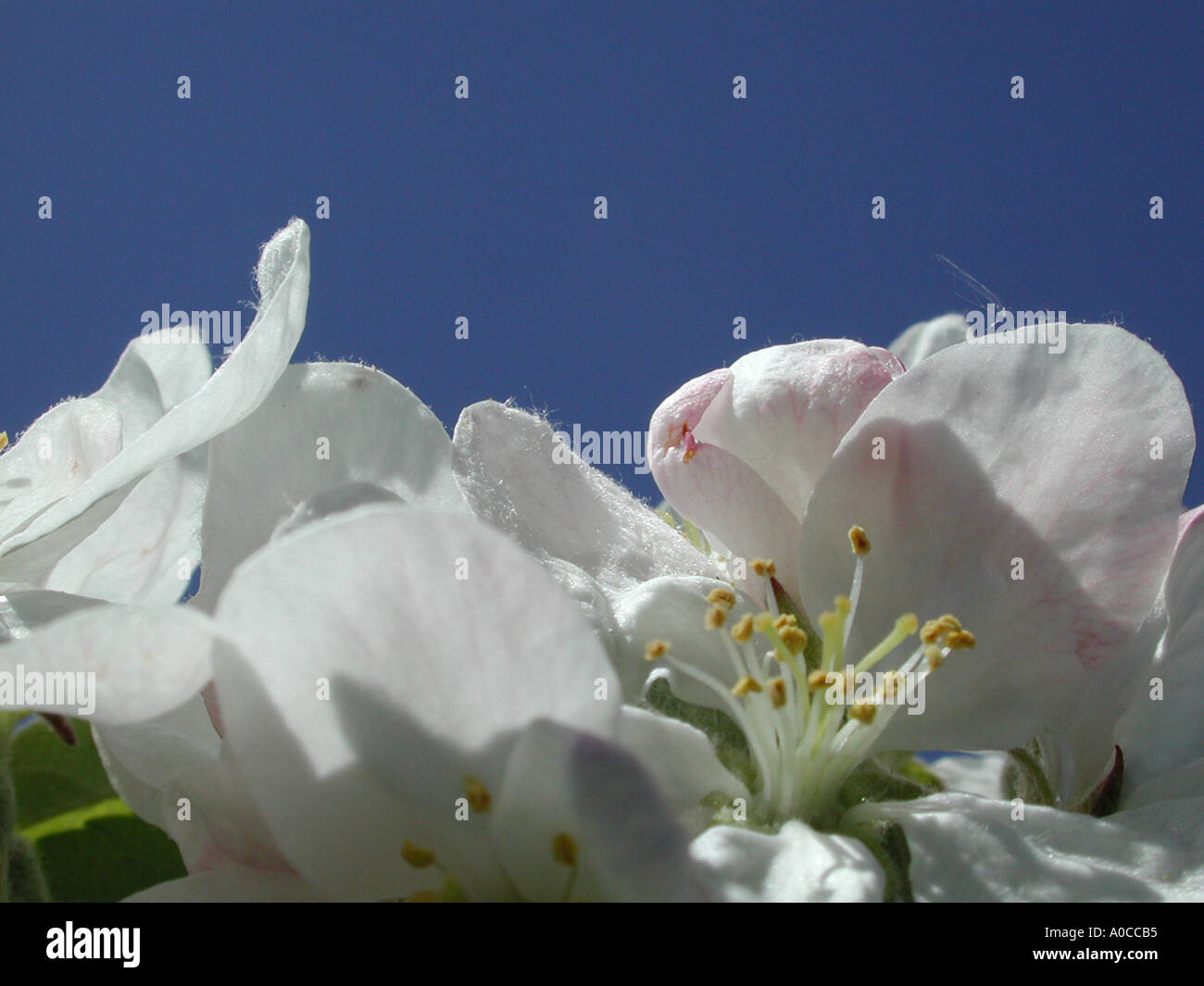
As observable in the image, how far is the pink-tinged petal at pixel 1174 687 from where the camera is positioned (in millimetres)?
1014

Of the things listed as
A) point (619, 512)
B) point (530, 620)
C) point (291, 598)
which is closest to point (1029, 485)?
point (619, 512)

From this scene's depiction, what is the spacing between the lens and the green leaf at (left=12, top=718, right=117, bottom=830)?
152 cm

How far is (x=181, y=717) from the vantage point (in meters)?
0.96

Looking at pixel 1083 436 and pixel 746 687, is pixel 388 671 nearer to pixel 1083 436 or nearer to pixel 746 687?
pixel 746 687

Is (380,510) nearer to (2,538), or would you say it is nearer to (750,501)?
(750,501)

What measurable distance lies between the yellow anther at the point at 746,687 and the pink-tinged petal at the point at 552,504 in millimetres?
183

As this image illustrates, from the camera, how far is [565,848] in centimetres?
73

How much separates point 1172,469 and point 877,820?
405 mm

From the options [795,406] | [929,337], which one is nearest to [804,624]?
[795,406]

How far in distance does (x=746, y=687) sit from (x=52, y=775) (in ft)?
3.53

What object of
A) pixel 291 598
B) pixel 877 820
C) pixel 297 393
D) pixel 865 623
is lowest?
pixel 877 820

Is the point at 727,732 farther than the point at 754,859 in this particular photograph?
Yes

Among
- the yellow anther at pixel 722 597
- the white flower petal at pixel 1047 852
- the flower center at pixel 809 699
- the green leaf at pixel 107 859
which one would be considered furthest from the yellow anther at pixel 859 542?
the green leaf at pixel 107 859

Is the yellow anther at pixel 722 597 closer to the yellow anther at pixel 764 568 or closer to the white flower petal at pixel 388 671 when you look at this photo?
→ the yellow anther at pixel 764 568
